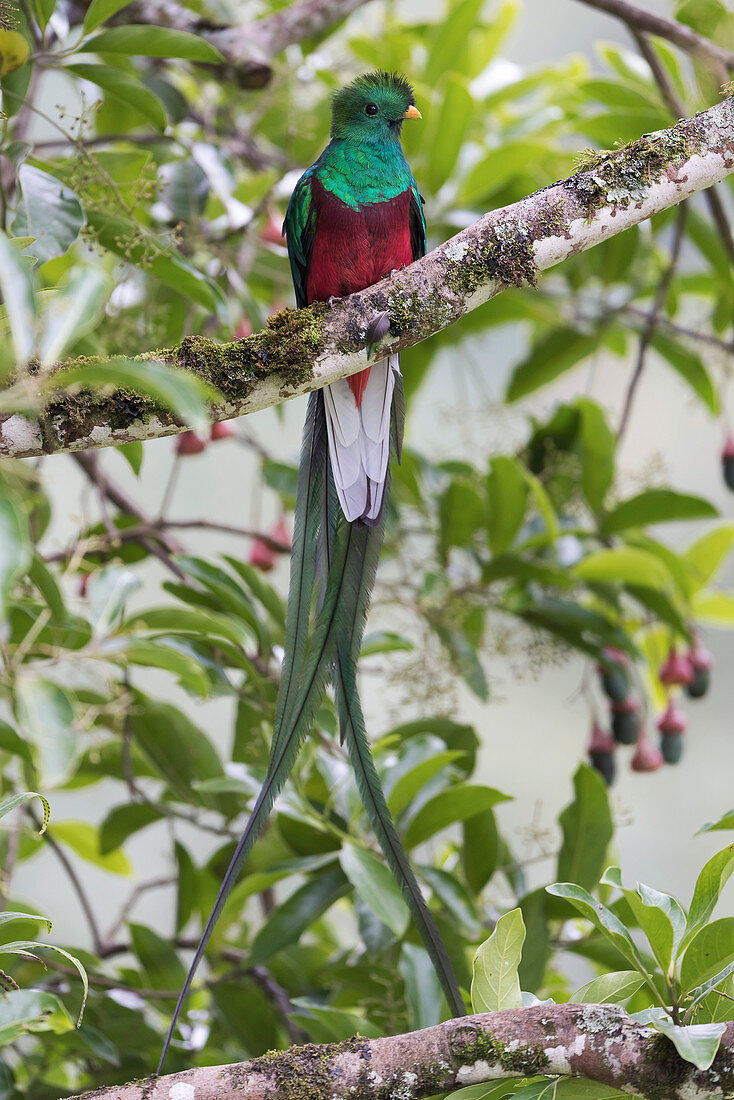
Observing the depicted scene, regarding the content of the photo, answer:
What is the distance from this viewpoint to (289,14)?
1708mm

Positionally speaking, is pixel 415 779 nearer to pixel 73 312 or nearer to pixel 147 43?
pixel 73 312

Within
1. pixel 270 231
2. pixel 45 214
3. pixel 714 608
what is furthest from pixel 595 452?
pixel 45 214

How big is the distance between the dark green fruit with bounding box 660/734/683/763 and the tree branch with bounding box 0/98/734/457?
1.21 meters

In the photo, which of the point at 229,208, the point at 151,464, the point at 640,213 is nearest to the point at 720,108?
the point at 640,213

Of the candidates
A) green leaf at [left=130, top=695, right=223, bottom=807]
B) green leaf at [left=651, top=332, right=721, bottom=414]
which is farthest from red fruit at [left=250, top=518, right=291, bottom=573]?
green leaf at [left=651, top=332, right=721, bottom=414]

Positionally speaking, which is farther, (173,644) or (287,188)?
(287,188)

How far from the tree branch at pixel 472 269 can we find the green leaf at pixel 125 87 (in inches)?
21.9

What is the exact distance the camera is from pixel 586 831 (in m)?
1.36

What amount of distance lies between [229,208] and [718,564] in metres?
1.17

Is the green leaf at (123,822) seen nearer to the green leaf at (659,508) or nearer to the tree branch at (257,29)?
the green leaf at (659,508)

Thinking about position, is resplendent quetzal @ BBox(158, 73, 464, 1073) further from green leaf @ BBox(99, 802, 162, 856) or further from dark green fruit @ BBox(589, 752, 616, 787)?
dark green fruit @ BBox(589, 752, 616, 787)

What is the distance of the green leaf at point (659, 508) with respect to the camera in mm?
1682

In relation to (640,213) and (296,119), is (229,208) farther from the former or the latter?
(640,213)

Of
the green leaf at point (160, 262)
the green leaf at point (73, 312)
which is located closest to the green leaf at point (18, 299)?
the green leaf at point (73, 312)
